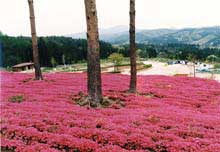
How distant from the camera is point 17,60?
479 feet

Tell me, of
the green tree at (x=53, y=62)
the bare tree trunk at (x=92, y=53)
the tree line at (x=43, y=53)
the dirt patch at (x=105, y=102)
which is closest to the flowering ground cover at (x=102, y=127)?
the dirt patch at (x=105, y=102)

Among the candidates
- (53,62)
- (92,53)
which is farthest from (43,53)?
(92,53)

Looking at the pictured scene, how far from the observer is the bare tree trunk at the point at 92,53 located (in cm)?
1847

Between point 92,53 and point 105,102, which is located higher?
point 92,53

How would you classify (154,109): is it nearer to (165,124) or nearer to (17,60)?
(165,124)

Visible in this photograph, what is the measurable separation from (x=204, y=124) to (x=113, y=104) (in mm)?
5196

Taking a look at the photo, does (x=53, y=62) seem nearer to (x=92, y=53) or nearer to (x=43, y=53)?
(x=43, y=53)

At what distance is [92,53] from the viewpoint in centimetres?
1877

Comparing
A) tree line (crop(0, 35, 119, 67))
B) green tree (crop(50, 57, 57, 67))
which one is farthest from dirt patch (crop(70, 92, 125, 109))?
tree line (crop(0, 35, 119, 67))

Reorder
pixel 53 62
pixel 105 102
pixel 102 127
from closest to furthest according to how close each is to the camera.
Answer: pixel 102 127
pixel 105 102
pixel 53 62

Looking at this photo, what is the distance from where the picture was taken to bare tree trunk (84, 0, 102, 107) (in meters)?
18.5

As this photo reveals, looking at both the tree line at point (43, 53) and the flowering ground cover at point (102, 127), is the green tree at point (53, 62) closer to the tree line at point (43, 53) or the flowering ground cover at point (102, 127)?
the tree line at point (43, 53)

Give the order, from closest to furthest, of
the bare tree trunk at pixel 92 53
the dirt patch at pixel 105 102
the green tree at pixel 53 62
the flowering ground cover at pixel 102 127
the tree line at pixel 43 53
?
the flowering ground cover at pixel 102 127 → the dirt patch at pixel 105 102 → the bare tree trunk at pixel 92 53 → the green tree at pixel 53 62 → the tree line at pixel 43 53

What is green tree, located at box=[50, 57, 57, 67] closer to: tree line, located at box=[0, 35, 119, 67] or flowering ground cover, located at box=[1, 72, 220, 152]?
tree line, located at box=[0, 35, 119, 67]
